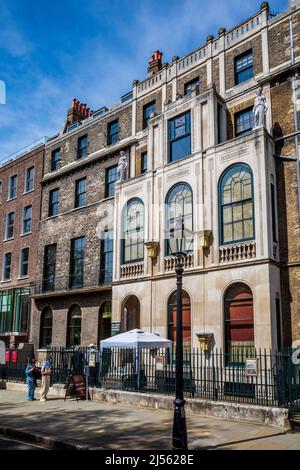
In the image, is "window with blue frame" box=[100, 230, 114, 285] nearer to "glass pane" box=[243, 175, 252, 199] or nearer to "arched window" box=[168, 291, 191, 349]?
"arched window" box=[168, 291, 191, 349]

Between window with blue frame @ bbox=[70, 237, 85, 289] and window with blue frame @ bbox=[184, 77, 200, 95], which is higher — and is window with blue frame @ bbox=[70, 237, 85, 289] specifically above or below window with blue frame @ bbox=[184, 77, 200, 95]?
below

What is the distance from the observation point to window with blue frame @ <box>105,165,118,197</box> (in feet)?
85.3

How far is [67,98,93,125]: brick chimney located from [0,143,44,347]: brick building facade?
9.73 feet

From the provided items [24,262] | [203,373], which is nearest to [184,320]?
[203,373]

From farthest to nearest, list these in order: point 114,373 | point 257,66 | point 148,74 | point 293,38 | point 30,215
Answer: point 30,215
point 148,74
point 257,66
point 293,38
point 114,373

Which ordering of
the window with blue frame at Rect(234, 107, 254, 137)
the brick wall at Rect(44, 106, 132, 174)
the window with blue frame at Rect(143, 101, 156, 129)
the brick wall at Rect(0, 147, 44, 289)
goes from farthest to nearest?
the brick wall at Rect(0, 147, 44, 289) → the brick wall at Rect(44, 106, 132, 174) → the window with blue frame at Rect(143, 101, 156, 129) → the window with blue frame at Rect(234, 107, 254, 137)

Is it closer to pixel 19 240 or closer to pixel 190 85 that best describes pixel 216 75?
pixel 190 85

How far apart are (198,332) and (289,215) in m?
5.87

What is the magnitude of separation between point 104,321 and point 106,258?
3478mm

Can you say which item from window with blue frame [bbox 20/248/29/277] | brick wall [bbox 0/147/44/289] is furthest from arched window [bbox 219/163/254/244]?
window with blue frame [bbox 20/248/29/277]

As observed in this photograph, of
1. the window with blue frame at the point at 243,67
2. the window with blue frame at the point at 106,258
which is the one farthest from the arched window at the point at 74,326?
the window with blue frame at the point at 243,67

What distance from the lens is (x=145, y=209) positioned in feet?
68.8

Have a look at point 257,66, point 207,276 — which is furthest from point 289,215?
point 257,66
